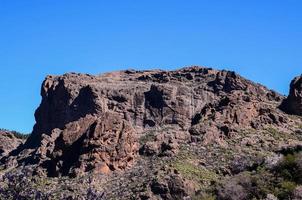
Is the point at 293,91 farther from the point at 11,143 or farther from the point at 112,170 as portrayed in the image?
the point at 11,143

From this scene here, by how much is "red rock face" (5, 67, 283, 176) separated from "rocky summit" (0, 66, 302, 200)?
183mm

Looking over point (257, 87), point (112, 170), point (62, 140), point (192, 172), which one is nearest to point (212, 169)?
point (192, 172)

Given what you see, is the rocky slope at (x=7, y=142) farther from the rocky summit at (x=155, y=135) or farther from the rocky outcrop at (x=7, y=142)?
the rocky summit at (x=155, y=135)

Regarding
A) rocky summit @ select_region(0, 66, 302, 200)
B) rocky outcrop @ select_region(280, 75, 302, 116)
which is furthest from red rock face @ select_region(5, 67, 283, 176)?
rocky outcrop @ select_region(280, 75, 302, 116)

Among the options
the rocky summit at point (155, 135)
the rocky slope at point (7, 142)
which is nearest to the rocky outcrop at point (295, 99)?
the rocky summit at point (155, 135)

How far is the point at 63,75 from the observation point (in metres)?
141

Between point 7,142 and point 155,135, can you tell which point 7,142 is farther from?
point 155,135

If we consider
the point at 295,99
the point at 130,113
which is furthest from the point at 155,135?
the point at 295,99

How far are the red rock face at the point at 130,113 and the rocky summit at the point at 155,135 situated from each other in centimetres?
18

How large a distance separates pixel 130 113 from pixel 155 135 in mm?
22696

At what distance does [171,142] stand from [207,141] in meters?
4.99

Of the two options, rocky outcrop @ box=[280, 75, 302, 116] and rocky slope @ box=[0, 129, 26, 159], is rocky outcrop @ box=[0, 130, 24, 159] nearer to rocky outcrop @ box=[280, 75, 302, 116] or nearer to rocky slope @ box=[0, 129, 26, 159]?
rocky slope @ box=[0, 129, 26, 159]

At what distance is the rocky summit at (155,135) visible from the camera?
271 ft

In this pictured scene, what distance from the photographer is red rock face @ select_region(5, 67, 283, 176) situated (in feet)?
302
